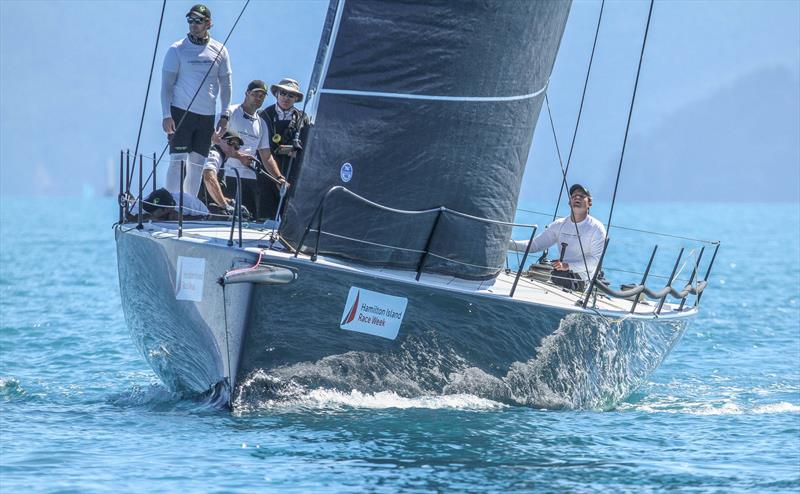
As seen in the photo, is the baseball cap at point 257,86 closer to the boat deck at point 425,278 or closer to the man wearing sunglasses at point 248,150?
the man wearing sunglasses at point 248,150

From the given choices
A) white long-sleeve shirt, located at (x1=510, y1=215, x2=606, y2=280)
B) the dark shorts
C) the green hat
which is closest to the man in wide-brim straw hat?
the dark shorts

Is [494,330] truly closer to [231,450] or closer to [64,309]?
[231,450]

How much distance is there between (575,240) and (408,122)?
274 cm

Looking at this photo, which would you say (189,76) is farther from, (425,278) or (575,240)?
(575,240)

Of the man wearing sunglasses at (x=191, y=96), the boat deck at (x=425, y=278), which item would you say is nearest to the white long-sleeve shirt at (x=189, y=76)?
the man wearing sunglasses at (x=191, y=96)

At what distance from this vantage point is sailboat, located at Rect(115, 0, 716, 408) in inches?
341

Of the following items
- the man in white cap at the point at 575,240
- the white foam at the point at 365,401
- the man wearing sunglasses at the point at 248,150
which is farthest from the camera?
the man in white cap at the point at 575,240

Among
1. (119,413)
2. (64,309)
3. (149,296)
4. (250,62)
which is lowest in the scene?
(64,309)

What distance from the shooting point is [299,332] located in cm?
865

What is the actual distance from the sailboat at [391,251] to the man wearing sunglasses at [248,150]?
3.69 ft

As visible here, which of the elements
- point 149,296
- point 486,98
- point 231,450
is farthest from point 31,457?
point 486,98

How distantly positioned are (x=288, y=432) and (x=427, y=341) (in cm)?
121

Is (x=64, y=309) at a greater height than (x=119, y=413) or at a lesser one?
lesser

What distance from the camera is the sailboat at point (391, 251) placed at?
866 cm
